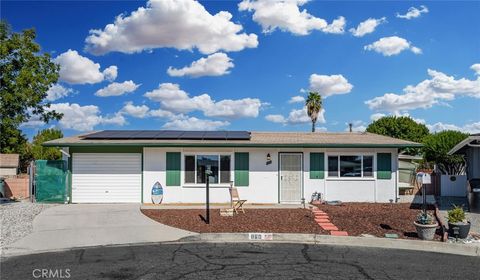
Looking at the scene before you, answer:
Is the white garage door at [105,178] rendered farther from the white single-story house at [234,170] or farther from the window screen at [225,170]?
the window screen at [225,170]

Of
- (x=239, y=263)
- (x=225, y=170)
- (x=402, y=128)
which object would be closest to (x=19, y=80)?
(x=225, y=170)

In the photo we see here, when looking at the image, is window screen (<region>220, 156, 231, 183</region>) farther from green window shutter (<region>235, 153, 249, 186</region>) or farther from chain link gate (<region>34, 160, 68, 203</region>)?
chain link gate (<region>34, 160, 68, 203</region>)

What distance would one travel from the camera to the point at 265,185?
60.9ft

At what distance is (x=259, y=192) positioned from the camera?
18562 mm

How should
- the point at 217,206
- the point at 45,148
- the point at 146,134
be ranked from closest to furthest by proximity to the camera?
the point at 217,206 → the point at 146,134 → the point at 45,148

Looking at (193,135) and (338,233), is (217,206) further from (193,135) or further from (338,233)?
(338,233)

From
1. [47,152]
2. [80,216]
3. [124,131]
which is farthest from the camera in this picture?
[47,152]

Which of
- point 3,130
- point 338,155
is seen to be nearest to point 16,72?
point 3,130

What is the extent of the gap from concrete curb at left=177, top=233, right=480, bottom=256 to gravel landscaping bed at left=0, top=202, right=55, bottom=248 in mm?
4431

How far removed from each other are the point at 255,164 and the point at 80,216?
719 cm

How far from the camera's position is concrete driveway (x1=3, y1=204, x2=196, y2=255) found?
1088 cm

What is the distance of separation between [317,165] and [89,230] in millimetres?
9781

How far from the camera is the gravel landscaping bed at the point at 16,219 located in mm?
11680

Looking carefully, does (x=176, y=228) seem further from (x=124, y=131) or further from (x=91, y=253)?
(x=124, y=131)
